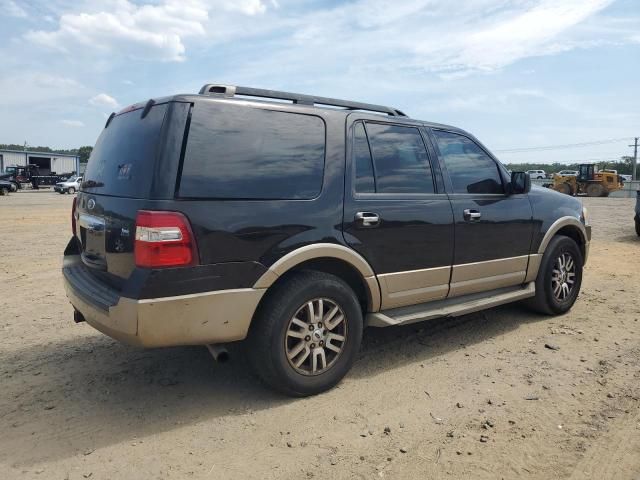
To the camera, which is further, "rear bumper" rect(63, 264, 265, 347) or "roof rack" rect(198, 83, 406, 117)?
"roof rack" rect(198, 83, 406, 117)

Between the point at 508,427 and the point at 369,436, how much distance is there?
831 millimetres

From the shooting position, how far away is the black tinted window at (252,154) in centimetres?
303

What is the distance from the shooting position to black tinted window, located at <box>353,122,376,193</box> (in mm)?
3709

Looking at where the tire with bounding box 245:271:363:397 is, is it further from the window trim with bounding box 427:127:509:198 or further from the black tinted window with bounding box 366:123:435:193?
the window trim with bounding box 427:127:509:198

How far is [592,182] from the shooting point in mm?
34281

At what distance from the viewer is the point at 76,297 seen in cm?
347

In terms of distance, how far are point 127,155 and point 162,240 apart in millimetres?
775

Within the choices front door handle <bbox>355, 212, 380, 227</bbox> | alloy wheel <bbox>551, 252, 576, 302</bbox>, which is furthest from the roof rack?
alloy wheel <bbox>551, 252, 576, 302</bbox>

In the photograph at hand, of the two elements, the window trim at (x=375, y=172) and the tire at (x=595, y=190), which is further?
the tire at (x=595, y=190)

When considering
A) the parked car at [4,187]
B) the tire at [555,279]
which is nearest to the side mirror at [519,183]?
the tire at [555,279]

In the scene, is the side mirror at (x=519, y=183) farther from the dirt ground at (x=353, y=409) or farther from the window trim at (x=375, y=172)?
A: the dirt ground at (x=353, y=409)

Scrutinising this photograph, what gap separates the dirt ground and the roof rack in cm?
197

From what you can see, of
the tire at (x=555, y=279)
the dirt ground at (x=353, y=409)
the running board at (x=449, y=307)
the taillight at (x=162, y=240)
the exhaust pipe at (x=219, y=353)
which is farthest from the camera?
the tire at (x=555, y=279)

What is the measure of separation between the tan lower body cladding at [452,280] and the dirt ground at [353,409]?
50 cm
